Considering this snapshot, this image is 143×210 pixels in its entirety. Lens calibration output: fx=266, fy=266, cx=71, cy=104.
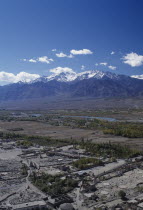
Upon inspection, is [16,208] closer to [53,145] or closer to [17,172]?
[17,172]

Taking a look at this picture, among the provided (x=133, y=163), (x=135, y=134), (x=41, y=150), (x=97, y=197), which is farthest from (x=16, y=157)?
(x=135, y=134)

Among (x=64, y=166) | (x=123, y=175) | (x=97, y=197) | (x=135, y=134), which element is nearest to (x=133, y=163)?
(x=123, y=175)

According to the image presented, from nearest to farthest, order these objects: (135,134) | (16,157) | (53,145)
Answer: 1. (16,157)
2. (53,145)
3. (135,134)

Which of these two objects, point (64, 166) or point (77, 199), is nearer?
point (77, 199)

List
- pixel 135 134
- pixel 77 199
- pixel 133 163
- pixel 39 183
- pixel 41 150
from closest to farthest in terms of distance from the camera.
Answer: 1. pixel 77 199
2. pixel 39 183
3. pixel 133 163
4. pixel 41 150
5. pixel 135 134

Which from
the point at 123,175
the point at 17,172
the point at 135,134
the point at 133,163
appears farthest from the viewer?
the point at 135,134

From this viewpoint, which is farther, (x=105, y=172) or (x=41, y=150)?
(x=41, y=150)

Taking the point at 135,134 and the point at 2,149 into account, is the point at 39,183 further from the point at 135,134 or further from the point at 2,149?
the point at 135,134

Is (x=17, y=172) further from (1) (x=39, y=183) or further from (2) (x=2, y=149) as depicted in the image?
(2) (x=2, y=149)

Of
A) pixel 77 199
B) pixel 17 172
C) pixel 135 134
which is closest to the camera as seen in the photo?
pixel 77 199
